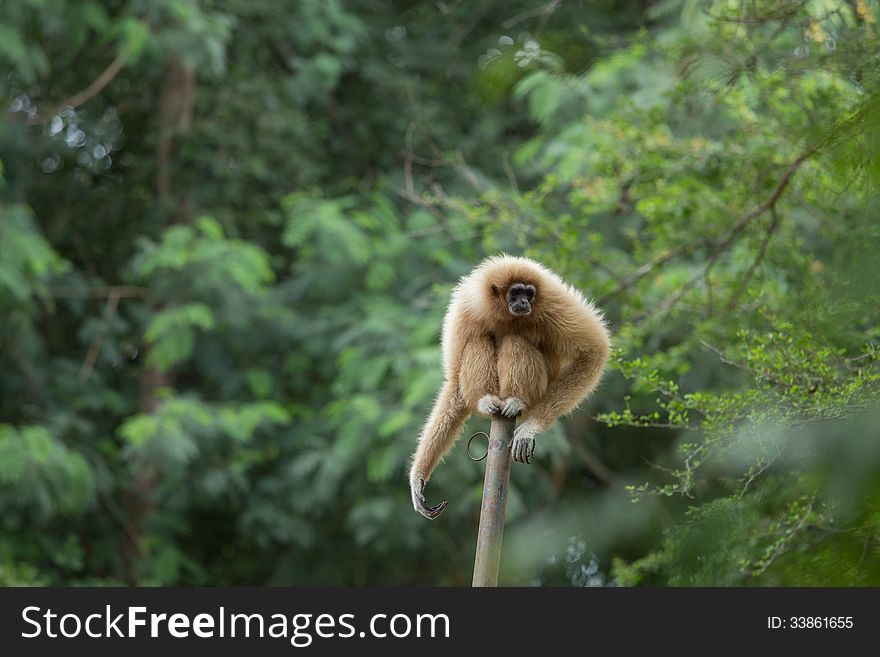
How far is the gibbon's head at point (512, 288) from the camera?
3.41 metres

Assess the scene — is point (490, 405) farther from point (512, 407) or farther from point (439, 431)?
point (439, 431)

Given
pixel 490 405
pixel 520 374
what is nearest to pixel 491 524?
pixel 490 405

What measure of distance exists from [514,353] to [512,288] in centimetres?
22

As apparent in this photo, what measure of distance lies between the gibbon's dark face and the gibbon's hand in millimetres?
344

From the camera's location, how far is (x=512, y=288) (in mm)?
3420

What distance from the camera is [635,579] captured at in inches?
223

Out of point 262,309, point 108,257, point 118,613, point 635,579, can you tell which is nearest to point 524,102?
point 262,309

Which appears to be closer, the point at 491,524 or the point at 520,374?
the point at 491,524

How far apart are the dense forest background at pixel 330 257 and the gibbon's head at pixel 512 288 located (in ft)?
7.24

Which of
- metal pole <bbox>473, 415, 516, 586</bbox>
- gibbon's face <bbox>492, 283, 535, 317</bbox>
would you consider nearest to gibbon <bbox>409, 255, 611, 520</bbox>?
gibbon's face <bbox>492, 283, 535, 317</bbox>

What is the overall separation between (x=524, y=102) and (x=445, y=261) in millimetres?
3169

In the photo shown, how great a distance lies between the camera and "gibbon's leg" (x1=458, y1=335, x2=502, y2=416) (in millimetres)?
3498

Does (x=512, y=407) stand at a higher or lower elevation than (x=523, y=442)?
higher

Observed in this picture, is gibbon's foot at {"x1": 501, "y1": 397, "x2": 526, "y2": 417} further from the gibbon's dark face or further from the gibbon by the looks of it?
the gibbon's dark face
